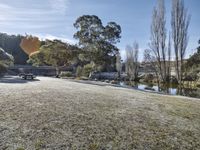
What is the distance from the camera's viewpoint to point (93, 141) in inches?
204

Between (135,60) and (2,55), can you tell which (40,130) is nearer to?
(2,55)

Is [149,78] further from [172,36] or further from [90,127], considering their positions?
[90,127]

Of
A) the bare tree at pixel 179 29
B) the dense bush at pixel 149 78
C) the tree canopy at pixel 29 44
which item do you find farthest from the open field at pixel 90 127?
the tree canopy at pixel 29 44

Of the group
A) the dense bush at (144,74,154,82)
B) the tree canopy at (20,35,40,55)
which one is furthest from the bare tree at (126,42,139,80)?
the tree canopy at (20,35,40,55)

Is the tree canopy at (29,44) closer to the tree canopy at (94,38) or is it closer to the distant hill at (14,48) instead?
the distant hill at (14,48)

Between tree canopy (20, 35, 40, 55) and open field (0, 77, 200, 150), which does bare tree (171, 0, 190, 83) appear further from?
tree canopy (20, 35, 40, 55)

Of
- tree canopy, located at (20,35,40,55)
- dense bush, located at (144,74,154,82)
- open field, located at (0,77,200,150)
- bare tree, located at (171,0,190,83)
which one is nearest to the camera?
open field, located at (0,77,200,150)

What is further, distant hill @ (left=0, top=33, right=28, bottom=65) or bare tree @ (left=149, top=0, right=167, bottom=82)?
distant hill @ (left=0, top=33, right=28, bottom=65)

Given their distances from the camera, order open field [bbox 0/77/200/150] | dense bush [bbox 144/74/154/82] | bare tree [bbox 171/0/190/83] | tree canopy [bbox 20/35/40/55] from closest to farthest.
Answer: open field [bbox 0/77/200/150], bare tree [bbox 171/0/190/83], dense bush [bbox 144/74/154/82], tree canopy [bbox 20/35/40/55]

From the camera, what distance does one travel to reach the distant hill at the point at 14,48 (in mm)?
66562

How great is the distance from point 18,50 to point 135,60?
32.5 meters

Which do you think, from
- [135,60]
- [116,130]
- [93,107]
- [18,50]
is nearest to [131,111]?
[93,107]

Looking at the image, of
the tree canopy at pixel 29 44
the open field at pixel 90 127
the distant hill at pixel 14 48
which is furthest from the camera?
the tree canopy at pixel 29 44

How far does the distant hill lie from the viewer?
2621 inches
